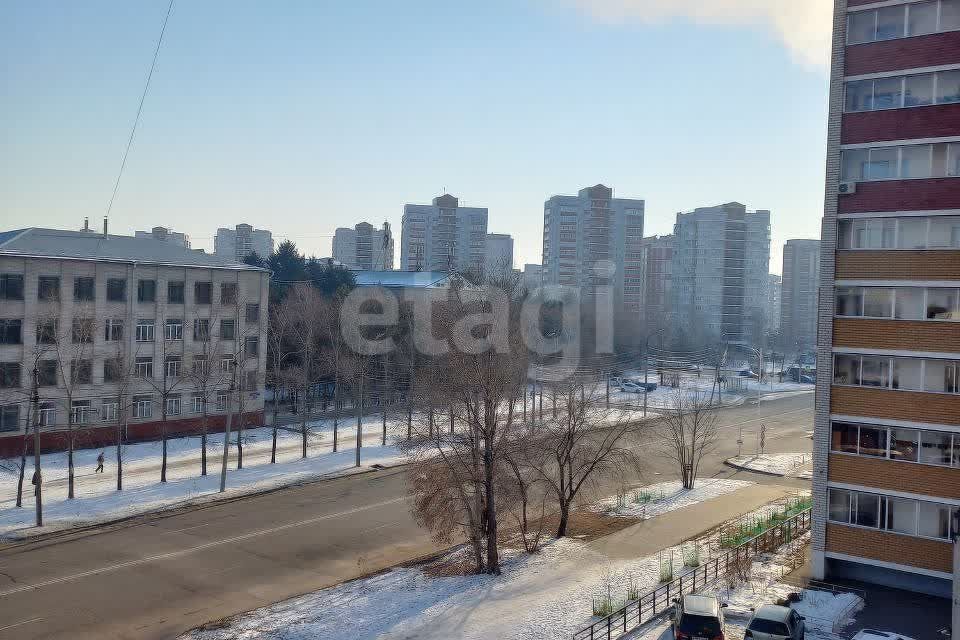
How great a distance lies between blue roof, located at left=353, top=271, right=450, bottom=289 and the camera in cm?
6394

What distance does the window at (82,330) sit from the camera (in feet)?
96.2

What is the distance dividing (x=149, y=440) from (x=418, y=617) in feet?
88.3

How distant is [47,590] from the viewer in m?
19.2

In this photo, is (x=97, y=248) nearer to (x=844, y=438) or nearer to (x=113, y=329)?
(x=113, y=329)

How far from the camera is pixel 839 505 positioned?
20031 millimetres

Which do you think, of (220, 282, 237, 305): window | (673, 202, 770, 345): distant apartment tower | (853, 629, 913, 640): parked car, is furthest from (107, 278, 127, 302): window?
(673, 202, 770, 345): distant apartment tower

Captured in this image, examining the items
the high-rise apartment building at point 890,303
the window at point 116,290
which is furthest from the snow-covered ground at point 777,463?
the window at point 116,290

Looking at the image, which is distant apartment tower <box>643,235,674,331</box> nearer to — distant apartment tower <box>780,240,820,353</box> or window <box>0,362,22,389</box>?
distant apartment tower <box>780,240,820,353</box>

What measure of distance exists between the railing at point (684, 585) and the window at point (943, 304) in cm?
800

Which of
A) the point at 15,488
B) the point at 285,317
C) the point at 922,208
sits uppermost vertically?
the point at 922,208

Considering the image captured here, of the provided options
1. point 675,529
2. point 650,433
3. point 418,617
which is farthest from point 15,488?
point 650,433

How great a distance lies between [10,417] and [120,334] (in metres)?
6.40

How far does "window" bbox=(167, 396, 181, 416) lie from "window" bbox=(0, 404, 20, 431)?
25.2 feet

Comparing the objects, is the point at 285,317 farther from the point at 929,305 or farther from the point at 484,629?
the point at 929,305
